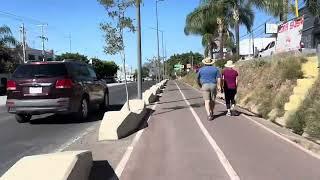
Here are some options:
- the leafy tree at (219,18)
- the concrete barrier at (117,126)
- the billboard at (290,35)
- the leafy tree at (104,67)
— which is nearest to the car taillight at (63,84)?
the concrete barrier at (117,126)

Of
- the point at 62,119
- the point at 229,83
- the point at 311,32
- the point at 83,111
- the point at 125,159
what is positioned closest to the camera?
the point at 125,159

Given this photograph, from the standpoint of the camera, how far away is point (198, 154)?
1052 centimetres

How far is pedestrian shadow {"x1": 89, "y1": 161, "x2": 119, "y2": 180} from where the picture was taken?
8.68m

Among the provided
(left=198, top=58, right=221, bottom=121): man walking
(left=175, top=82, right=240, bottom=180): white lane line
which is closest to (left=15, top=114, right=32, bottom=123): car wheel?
(left=198, top=58, right=221, bottom=121): man walking

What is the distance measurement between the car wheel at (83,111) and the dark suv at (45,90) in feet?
0.10

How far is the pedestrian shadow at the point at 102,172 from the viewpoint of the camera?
8677 mm

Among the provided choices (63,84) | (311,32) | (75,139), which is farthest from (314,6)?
(75,139)

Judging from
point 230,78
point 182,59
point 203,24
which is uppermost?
point 203,24

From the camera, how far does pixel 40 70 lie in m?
17.4

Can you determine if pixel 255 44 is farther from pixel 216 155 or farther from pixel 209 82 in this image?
pixel 216 155

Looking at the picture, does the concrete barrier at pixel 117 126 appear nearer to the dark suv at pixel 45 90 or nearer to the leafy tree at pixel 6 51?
the dark suv at pixel 45 90

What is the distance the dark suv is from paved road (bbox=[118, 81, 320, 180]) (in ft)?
10.6

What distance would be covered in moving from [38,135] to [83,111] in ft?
11.5

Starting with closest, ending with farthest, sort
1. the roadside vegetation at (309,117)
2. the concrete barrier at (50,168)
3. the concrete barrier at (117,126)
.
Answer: the concrete barrier at (50,168) < the concrete barrier at (117,126) < the roadside vegetation at (309,117)
